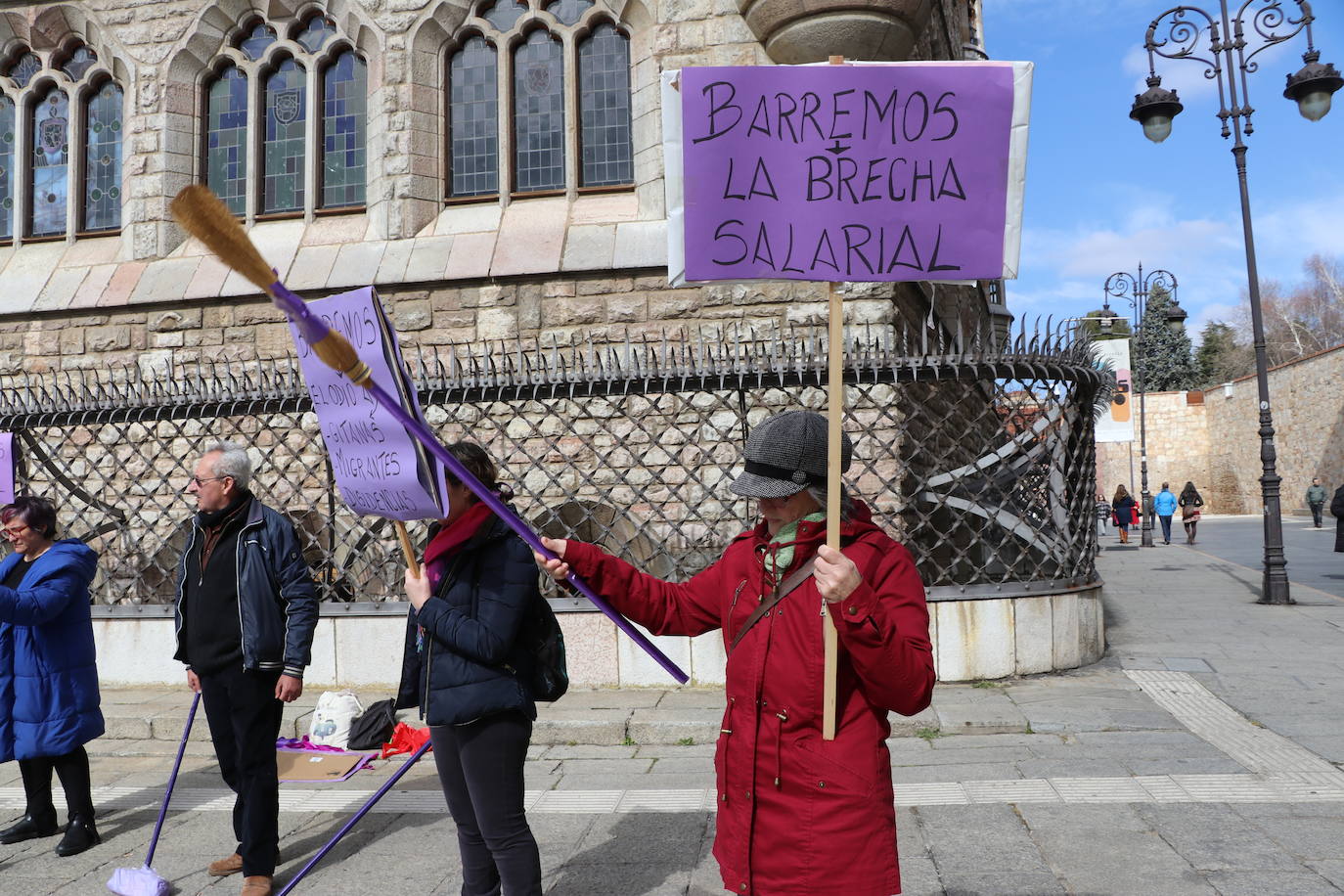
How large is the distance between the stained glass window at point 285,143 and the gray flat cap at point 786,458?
35.7 ft

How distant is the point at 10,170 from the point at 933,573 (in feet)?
39.7

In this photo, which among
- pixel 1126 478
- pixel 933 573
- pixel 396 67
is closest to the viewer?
pixel 933 573

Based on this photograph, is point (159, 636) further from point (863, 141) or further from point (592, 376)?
point (863, 141)

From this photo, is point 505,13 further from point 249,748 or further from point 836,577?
point 836,577

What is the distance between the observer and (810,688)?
2.36m

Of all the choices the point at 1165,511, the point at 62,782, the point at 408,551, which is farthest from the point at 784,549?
the point at 1165,511

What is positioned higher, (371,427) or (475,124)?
(475,124)

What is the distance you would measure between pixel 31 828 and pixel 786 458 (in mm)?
4340

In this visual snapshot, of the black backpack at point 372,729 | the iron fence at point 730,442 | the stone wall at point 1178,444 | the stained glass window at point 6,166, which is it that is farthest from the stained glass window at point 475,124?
the stone wall at point 1178,444

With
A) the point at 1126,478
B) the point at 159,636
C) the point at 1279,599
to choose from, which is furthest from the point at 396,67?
the point at 1126,478

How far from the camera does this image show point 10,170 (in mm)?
12781

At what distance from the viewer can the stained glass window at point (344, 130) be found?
11.7 metres

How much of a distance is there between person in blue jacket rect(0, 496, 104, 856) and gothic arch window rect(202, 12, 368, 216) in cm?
747

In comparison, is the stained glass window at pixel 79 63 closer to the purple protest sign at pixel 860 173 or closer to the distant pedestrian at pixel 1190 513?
the purple protest sign at pixel 860 173
